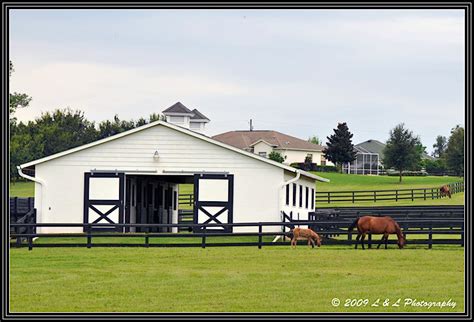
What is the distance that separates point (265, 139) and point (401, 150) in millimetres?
22448

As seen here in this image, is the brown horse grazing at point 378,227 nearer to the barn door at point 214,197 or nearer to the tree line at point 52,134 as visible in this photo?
the barn door at point 214,197

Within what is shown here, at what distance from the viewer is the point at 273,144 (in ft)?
335

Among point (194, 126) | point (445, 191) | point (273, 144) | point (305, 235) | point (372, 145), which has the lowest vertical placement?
point (305, 235)

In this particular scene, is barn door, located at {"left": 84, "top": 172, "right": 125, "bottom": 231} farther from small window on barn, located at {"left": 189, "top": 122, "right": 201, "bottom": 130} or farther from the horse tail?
small window on barn, located at {"left": 189, "top": 122, "right": 201, "bottom": 130}

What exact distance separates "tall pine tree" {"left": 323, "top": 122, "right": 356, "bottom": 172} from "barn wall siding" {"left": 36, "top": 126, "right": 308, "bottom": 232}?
69430 mm

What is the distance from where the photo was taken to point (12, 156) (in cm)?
7262

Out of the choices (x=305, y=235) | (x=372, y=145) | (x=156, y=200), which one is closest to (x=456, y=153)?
(x=156, y=200)

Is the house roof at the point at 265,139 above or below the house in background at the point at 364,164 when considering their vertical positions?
above

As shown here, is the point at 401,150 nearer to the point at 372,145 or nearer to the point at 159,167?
the point at 159,167

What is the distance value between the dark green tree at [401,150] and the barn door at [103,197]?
51.0m

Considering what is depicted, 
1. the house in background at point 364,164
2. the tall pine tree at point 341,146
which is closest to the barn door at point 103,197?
the tall pine tree at point 341,146

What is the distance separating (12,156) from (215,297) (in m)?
55.0

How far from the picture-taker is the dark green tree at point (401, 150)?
82988mm

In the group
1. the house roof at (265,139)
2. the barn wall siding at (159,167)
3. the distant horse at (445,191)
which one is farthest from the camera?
the house roof at (265,139)
